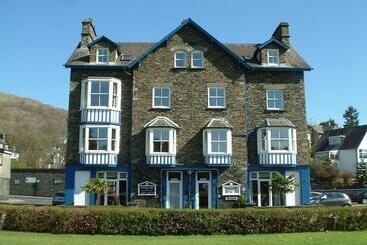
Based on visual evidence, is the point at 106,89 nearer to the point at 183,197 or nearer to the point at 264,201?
the point at 183,197

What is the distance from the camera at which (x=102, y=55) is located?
35.5 meters

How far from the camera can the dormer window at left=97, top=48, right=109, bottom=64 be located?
35.5 meters

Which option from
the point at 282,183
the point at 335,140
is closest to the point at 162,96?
the point at 282,183

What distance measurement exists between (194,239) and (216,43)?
20357 mm

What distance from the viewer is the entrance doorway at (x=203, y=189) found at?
3400 centimetres

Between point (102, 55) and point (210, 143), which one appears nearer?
point (210, 143)

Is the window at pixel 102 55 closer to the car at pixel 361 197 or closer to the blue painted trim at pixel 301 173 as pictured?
the blue painted trim at pixel 301 173

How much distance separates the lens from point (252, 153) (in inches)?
1390

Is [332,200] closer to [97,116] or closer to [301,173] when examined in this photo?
[301,173]

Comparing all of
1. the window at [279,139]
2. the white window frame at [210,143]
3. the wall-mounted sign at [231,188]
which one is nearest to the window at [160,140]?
the white window frame at [210,143]

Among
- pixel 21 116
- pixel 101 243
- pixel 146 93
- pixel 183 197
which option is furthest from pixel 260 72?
pixel 21 116

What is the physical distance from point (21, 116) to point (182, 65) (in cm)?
7717

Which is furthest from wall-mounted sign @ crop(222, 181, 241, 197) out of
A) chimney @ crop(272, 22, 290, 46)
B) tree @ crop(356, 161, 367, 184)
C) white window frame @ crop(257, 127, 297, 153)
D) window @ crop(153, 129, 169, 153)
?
tree @ crop(356, 161, 367, 184)

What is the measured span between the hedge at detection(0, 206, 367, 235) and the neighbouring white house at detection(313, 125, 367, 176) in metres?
53.2
